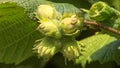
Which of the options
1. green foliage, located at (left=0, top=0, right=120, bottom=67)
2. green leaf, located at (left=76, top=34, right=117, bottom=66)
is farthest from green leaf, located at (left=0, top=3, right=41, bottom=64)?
green leaf, located at (left=76, top=34, right=117, bottom=66)

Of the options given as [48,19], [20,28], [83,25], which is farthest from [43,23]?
[20,28]

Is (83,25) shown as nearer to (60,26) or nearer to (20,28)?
(60,26)

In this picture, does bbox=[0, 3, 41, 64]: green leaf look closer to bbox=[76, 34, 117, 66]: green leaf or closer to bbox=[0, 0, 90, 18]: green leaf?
bbox=[0, 0, 90, 18]: green leaf

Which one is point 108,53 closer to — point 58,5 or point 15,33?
point 58,5

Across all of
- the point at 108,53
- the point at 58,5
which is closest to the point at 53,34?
the point at 58,5

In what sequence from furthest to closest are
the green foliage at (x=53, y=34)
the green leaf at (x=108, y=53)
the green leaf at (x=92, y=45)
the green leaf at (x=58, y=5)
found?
the green leaf at (x=92, y=45), the green leaf at (x=108, y=53), the green leaf at (x=58, y=5), the green foliage at (x=53, y=34)

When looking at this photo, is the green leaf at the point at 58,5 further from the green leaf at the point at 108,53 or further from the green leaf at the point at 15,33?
the green leaf at the point at 108,53

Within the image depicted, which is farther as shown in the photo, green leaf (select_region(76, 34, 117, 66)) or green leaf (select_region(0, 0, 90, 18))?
green leaf (select_region(76, 34, 117, 66))

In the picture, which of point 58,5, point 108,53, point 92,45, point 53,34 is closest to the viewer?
point 53,34

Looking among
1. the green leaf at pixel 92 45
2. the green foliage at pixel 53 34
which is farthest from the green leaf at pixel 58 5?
the green leaf at pixel 92 45
